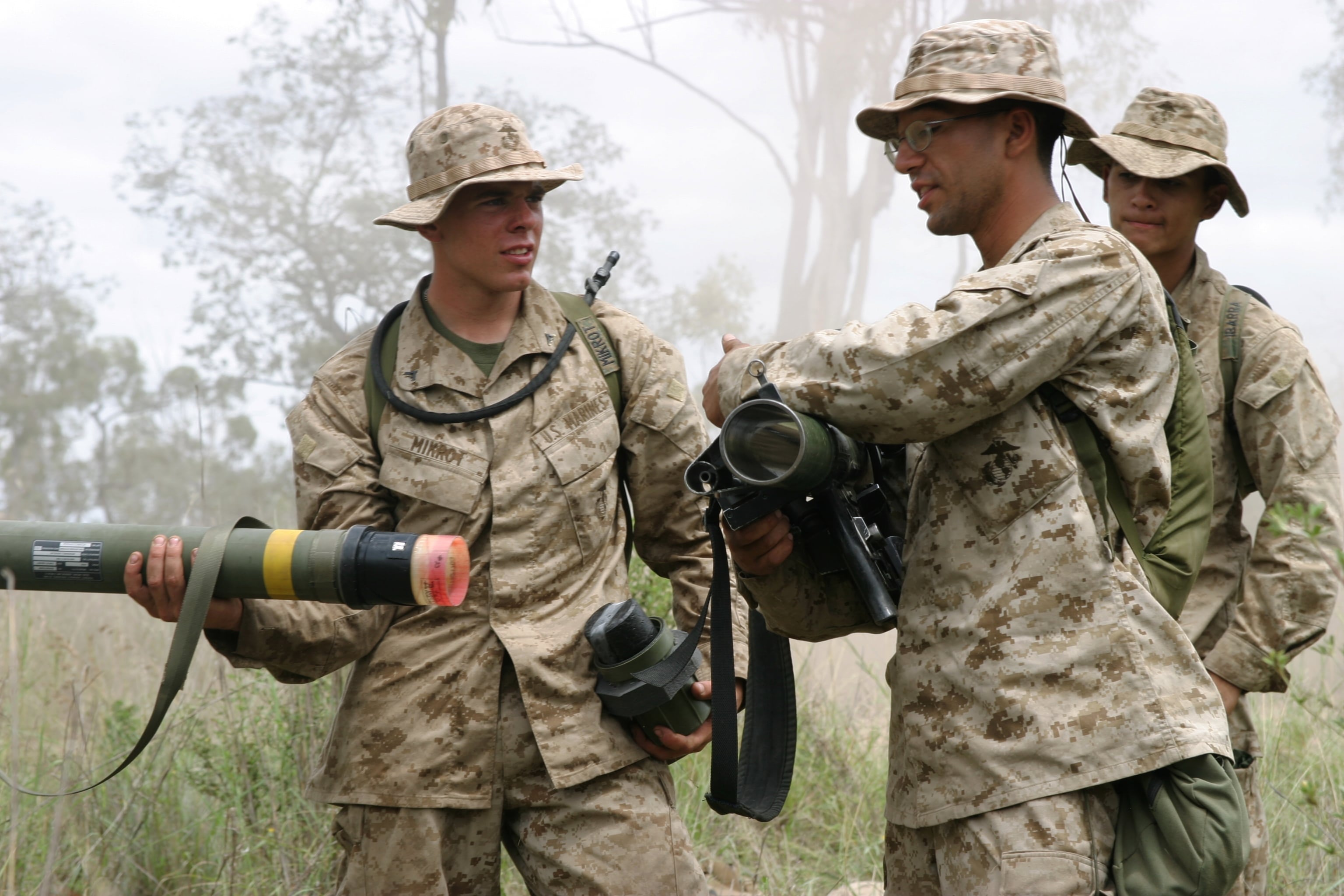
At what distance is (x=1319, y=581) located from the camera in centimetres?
289

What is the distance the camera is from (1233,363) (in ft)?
9.78

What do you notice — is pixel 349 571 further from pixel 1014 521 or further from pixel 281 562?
pixel 1014 521

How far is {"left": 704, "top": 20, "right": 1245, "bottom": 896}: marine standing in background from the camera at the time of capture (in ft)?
6.23

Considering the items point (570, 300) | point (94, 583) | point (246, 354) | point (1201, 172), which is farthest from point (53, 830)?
point (246, 354)

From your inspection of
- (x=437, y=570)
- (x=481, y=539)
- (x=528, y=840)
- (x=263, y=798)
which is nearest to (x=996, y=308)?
(x=437, y=570)

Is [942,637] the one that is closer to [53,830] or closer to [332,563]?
[332,563]

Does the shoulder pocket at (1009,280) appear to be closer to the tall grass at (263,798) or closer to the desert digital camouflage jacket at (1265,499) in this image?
the desert digital camouflage jacket at (1265,499)

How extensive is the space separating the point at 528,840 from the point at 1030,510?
1328mm

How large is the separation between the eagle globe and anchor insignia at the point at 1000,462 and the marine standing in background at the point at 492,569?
3.16 ft

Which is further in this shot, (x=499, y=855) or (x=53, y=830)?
(x=499, y=855)

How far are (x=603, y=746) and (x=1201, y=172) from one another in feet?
6.87

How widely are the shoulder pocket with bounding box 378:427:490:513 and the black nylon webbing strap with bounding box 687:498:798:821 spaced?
0.56 m

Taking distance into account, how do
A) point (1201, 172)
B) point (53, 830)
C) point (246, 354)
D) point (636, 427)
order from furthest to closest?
point (246, 354)
point (1201, 172)
point (636, 427)
point (53, 830)

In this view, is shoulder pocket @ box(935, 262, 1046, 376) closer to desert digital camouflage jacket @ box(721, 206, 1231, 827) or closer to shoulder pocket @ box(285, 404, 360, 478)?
desert digital camouflage jacket @ box(721, 206, 1231, 827)
